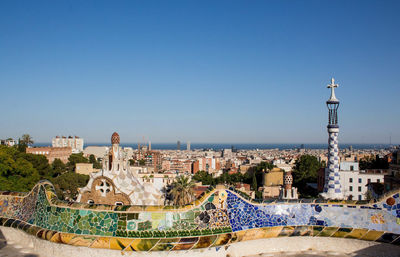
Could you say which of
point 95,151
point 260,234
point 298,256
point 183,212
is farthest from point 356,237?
point 95,151

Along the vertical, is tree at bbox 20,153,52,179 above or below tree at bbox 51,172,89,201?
above

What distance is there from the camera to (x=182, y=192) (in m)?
22.3

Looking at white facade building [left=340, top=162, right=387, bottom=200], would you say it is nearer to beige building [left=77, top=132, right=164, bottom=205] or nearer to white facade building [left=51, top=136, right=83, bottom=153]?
beige building [left=77, top=132, right=164, bottom=205]

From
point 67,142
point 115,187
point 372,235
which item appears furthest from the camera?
point 67,142

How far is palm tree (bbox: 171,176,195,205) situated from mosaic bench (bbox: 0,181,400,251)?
12568 mm

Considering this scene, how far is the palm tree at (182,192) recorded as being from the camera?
2200 centimetres

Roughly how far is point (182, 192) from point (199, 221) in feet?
44.9

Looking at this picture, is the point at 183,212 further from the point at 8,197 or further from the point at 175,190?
the point at 175,190

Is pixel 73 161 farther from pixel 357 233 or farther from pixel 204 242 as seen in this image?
pixel 357 233

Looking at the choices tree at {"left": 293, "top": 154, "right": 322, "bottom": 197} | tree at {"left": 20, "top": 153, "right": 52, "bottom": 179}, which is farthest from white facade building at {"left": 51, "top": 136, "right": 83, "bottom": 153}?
tree at {"left": 293, "top": 154, "right": 322, "bottom": 197}

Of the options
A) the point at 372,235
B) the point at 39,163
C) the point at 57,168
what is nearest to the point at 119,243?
Result: the point at 372,235

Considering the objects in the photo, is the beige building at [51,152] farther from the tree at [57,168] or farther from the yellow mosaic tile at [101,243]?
the yellow mosaic tile at [101,243]

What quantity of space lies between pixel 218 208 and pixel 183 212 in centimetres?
95

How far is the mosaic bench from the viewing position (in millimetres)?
8477
